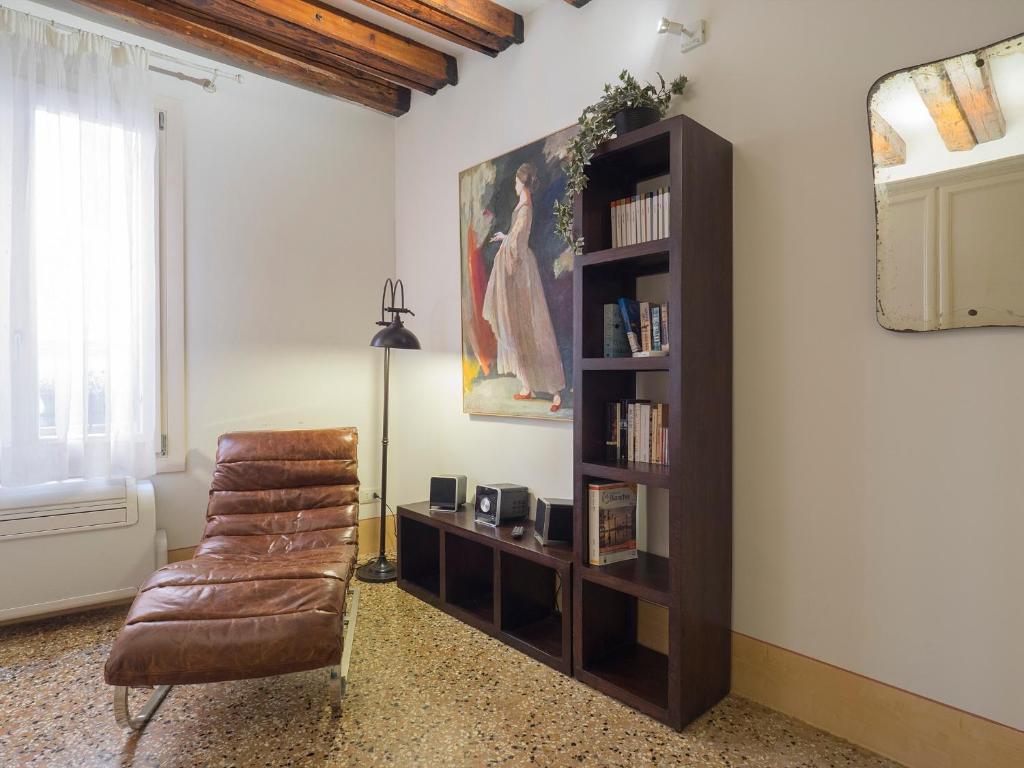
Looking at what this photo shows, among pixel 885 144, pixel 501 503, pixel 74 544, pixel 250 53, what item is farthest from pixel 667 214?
pixel 74 544

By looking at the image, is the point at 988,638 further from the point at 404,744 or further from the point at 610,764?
the point at 404,744

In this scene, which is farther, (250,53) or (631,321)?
(250,53)

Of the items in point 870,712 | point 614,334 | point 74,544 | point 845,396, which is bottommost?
point 870,712

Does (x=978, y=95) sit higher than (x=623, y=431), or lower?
higher

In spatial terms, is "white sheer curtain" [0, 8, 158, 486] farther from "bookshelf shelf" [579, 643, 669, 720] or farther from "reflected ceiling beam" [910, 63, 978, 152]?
"reflected ceiling beam" [910, 63, 978, 152]

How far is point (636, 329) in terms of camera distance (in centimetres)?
217

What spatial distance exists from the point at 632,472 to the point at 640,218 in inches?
35.5

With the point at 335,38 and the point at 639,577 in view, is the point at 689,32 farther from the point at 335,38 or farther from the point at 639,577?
the point at 639,577

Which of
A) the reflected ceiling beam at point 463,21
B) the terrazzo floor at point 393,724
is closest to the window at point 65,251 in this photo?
the terrazzo floor at point 393,724

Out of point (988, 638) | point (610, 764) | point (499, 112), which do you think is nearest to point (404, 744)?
point (610, 764)

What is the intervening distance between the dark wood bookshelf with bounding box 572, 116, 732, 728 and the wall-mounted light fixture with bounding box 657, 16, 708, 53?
0.43 m

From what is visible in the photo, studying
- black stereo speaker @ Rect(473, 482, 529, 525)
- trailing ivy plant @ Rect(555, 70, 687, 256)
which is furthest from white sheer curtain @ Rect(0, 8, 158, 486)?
trailing ivy plant @ Rect(555, 70, 687, 256)

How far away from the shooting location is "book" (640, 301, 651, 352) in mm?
2123

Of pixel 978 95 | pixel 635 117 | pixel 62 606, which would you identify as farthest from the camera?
Answer: pixel 62 606
